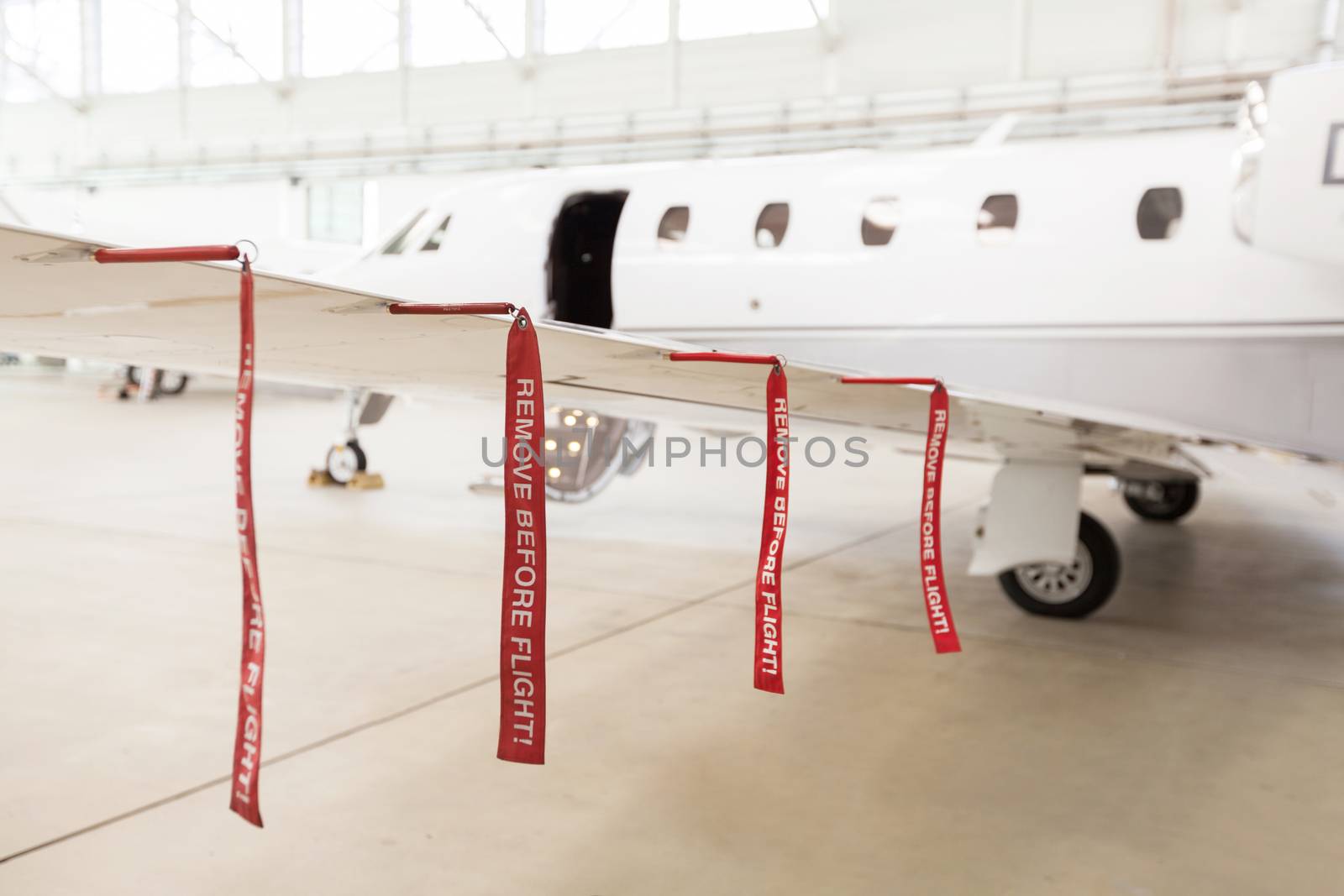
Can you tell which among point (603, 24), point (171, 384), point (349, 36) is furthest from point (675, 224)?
point (349, 36)

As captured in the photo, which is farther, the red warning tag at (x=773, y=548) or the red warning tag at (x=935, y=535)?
the red warning tag at (x=935, y=535)

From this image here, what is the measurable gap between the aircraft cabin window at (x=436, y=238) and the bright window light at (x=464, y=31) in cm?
1460

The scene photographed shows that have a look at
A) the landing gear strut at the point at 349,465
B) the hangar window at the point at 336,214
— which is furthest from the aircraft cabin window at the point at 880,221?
the hangar window at the point at 336,214

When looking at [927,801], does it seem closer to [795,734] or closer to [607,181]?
[795,734]

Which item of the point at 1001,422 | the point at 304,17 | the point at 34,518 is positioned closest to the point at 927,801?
the point at 1001,422

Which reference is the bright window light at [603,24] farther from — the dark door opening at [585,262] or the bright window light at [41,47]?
the bright window light at [41,47]

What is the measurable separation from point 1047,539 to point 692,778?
2.63 metres

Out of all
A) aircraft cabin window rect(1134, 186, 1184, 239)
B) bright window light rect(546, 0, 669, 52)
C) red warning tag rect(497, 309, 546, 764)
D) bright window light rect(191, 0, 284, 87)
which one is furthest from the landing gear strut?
bright window light rect(191, 0, 284, 87)

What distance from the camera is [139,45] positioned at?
25.7 m

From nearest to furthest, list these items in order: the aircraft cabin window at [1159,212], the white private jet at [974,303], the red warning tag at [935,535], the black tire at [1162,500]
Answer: the white private jet at [974,303] < the red warning tag at [935,535] < the aircraft cabin window at [1159,212] < the black tire at [1162,500]

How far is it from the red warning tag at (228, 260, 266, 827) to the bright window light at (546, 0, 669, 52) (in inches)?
764

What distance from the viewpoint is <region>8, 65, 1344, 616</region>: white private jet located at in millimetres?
2936

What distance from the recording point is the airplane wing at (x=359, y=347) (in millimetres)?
1676

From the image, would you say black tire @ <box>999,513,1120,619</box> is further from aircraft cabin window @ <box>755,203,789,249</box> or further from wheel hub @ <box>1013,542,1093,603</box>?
aircraft cabin window @ <box>755,203,789,249</box>
